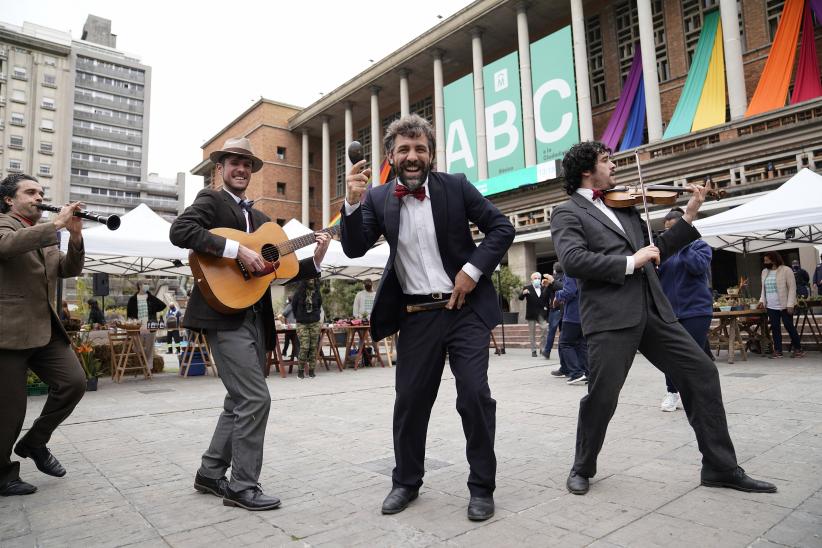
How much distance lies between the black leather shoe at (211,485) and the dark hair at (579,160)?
8.68 ft

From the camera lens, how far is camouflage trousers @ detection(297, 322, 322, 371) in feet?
32.1

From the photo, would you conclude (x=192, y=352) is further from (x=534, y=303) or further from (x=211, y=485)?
(x=211, y=485)

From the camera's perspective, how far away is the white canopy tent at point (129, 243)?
858 centimetres

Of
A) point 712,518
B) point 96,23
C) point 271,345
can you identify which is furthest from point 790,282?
point 96,23

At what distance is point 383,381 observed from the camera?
8820 millimetres

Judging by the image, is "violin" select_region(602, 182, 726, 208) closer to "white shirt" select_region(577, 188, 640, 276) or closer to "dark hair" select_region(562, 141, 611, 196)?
"white shirt" select_region(577, 188, 640, 276)

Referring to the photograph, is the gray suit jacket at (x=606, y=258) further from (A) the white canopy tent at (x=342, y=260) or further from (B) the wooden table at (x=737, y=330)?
(A) the white canopy tent at (x=342, y=260)

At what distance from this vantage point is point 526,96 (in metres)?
24.8

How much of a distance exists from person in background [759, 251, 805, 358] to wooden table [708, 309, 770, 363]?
191 mm

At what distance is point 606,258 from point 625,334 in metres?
0.43

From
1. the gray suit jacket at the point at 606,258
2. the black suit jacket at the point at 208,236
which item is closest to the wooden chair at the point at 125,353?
the black suit jacket at the point at 208,236

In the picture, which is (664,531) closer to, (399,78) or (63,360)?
(63,360)

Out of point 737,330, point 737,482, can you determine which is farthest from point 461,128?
point 737,482

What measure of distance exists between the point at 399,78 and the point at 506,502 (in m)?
33.7
